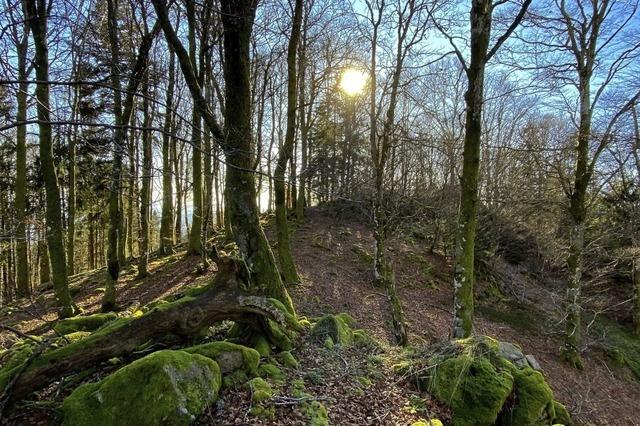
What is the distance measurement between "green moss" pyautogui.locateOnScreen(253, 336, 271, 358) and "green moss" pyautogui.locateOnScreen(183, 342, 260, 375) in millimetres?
452

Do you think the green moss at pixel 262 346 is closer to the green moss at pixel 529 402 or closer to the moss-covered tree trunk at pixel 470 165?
the green moss at pixel 529 402

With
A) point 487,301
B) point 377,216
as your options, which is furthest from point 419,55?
point 487,301

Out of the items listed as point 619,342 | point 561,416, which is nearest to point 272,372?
point 561,416

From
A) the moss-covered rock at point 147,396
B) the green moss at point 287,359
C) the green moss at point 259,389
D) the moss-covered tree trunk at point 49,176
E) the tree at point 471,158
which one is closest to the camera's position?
the moss-covered rock at point 147,396

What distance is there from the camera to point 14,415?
3.28 metres

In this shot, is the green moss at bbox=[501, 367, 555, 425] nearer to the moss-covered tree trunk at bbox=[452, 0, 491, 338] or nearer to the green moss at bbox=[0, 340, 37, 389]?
the moss-covered tree trunk at bbox=[452, 0, 491, 338]

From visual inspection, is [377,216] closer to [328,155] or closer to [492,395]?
[492,395]

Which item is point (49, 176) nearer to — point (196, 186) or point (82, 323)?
point (82, 323)

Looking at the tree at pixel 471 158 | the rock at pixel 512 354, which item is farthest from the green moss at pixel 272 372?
the tree at pixel 471 158

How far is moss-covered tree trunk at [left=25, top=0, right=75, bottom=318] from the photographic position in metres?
7.15

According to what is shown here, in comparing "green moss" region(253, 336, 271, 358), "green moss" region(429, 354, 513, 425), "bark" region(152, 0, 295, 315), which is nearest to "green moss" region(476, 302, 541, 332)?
"green moss" region(429, 354, 513, 425)

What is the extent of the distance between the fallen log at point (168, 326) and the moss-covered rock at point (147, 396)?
41 centimetres

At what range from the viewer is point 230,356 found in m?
4.07

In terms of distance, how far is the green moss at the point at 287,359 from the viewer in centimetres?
461
